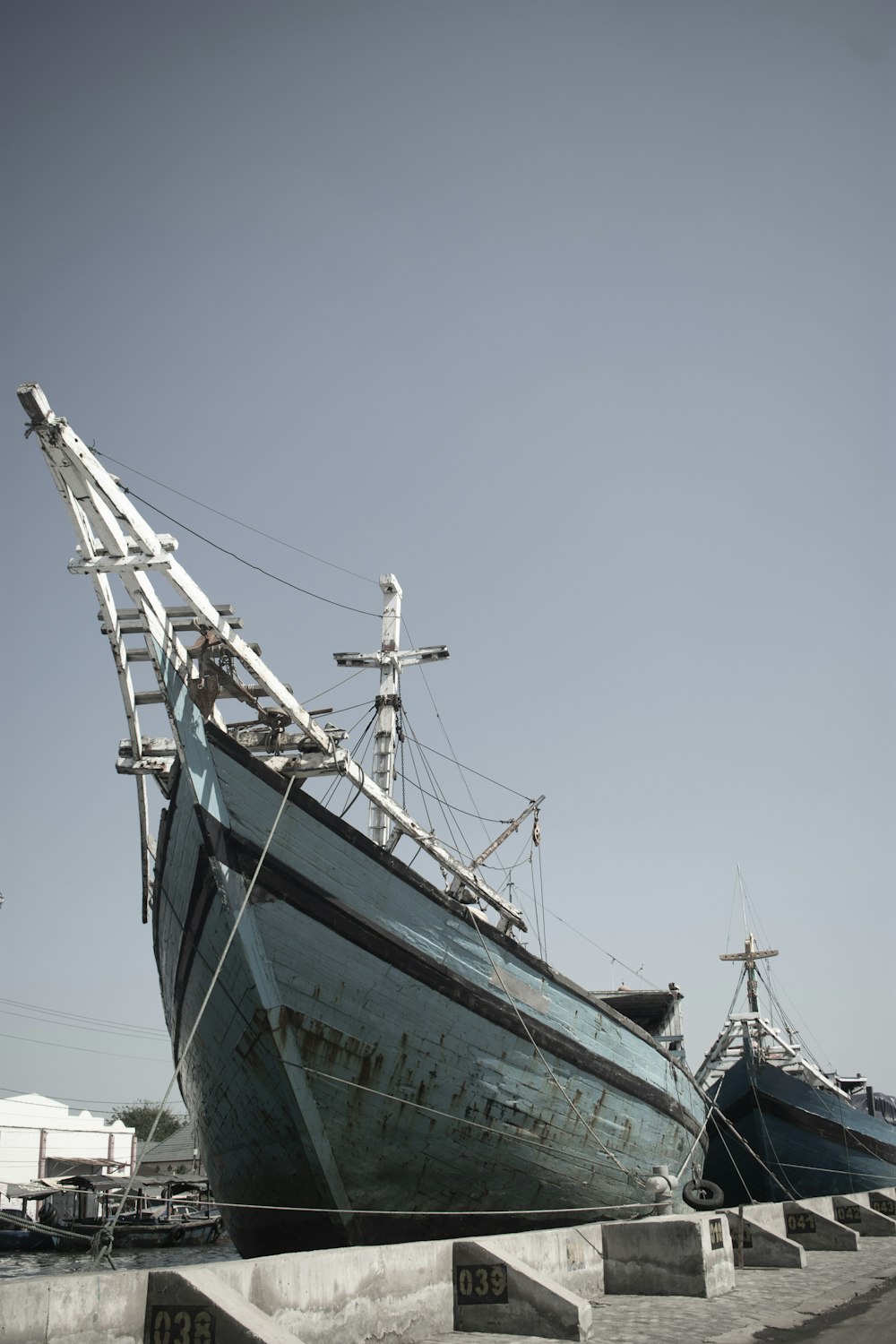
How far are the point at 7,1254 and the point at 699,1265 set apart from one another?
19307mm

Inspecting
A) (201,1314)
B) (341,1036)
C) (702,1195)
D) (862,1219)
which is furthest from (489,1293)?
(862,1219)

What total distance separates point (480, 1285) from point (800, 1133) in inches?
717

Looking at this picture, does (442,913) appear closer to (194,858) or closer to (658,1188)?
(194,858)

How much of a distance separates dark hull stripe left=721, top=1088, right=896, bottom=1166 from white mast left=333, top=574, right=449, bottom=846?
35.6ft

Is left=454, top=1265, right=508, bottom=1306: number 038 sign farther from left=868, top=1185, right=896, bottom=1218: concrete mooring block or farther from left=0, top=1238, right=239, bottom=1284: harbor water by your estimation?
left=868, top=1185, right=896, bottom=1218: concrete mooring block

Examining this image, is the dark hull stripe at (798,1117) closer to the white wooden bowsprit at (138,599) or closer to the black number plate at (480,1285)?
the white wooden bowsprit at (138,599)

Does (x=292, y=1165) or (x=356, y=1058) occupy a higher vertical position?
(x=356, y=1058)

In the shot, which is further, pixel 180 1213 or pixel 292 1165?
pixel 180 1213

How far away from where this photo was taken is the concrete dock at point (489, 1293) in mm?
5379

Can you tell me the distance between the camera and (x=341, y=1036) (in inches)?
414

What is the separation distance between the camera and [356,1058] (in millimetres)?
10594

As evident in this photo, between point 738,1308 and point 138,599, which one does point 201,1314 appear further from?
point 138,599

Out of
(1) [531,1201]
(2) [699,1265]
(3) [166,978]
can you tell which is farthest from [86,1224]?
(2) [699,1265]

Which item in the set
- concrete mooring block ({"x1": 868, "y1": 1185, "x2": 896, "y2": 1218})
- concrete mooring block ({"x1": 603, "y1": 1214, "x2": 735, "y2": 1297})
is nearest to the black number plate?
concrete mooring block ({"x1": 603, "y1": 1214, "x2": 735, "y2": 1297})
